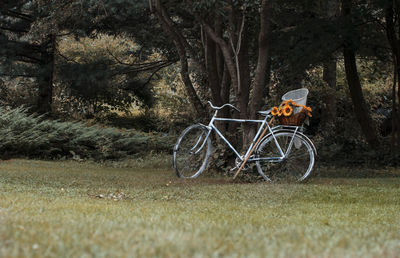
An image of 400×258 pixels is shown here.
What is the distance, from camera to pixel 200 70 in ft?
48.5

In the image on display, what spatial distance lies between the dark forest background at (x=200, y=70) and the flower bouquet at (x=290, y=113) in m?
0.81

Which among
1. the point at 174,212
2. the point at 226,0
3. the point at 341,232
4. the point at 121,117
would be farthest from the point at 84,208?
the point at 121,117

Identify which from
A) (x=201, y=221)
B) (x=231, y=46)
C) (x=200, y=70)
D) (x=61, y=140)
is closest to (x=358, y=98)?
(x=200, y=70)

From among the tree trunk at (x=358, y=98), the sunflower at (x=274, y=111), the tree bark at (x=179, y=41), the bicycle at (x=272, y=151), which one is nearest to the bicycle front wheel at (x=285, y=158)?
the bicycle at (x=272, y=151)

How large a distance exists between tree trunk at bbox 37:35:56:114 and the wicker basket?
1137cm

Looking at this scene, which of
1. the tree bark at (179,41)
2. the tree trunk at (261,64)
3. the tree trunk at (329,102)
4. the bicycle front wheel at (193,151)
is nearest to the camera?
the bicycle front wheel at (193,151)

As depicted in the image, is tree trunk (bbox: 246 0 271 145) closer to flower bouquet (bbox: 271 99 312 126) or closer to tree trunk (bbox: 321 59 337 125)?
flower bouquet (bbox: 271 99 312 126)

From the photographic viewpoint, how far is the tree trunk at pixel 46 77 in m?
17.9

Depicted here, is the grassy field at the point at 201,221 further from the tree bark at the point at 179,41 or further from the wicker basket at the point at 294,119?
the tree bark at the point at 179,41

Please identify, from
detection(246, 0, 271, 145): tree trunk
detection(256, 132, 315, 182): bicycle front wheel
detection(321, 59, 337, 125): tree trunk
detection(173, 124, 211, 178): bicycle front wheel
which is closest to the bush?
detection(321, 59, 337, 125): tree trunk

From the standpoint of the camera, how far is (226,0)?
29.3ft

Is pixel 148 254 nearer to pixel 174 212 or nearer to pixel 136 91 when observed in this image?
pixel 174 212

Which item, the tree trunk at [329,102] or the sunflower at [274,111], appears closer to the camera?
the sunflower at [274,111]

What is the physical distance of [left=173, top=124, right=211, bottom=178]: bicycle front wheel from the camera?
8078 millimetres
